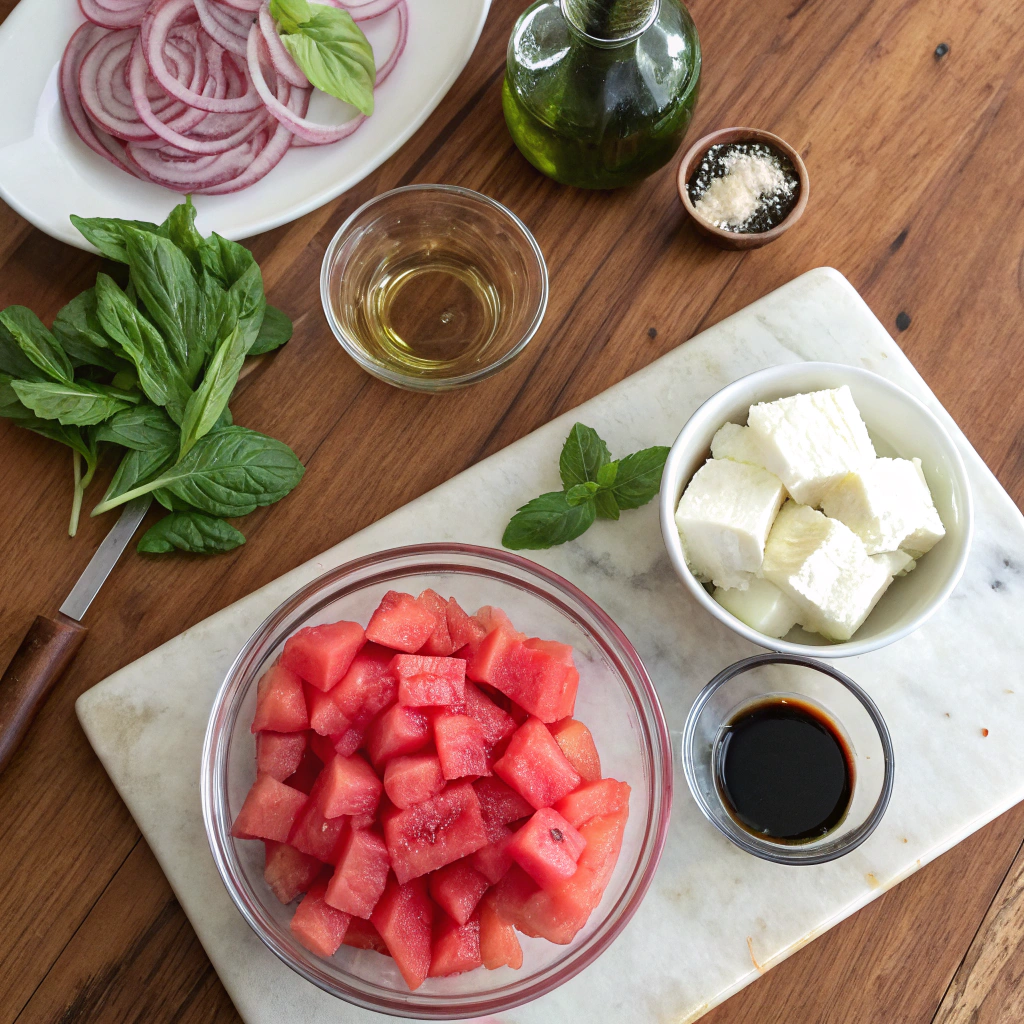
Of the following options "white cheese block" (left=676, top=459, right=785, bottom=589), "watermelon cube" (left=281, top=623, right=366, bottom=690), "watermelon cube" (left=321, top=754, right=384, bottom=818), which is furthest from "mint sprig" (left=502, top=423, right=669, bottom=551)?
"watermelon cube" (left=321, top=754, right=384, bottom=818)

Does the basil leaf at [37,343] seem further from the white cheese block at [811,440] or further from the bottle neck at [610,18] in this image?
the white cheese block at [811,440]

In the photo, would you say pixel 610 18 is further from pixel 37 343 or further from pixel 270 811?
pixel 270 811

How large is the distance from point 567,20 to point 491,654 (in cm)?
94

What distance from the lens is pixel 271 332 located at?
60.1 inches

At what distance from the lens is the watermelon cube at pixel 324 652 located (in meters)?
1.26

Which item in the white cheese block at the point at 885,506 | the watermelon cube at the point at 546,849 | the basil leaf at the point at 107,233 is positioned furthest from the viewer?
the basil leaf at the point at 107,233

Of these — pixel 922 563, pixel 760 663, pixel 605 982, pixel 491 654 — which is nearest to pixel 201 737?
pixel 491 654

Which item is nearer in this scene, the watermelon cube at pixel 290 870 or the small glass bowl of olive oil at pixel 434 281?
the watermelon cube at pixel 290 870

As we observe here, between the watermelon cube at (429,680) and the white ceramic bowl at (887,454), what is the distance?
349 millimetres

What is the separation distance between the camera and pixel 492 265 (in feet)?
5.33

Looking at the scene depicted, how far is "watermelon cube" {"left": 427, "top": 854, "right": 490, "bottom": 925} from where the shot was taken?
4.05 ft

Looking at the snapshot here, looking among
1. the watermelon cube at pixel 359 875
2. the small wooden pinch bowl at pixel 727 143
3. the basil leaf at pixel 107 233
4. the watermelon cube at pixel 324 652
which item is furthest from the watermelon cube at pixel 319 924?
the small wooden pinch bowl at pixel 727 143

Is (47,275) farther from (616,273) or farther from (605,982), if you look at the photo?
(605,982)

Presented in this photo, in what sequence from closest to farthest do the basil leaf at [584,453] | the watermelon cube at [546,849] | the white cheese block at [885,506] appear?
the watermelon cube at [546,849], the white cheese block at [885,506], the basil leaf at [584,453]
